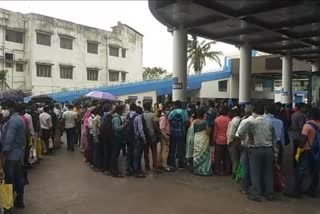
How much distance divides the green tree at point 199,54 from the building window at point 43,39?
14.5m

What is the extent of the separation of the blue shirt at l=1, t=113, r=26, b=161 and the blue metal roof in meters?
23.7

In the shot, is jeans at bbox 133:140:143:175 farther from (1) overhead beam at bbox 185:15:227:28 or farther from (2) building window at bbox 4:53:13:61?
(2) building window at bbox 4:53:13:61

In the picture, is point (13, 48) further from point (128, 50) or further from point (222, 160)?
point (222, 160)

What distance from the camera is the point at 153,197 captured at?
7.55 meters

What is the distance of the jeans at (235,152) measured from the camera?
8933 mm

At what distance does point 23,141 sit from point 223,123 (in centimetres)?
477

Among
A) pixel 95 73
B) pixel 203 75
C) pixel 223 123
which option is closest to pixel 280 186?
pixel 223 123

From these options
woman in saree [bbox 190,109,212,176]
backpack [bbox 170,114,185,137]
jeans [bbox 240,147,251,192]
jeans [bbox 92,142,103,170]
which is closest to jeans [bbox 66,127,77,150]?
jeans [bbox 92,142,103,170]

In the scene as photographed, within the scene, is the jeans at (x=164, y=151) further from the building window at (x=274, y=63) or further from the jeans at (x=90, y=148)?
the building window at (x=274, y=63)

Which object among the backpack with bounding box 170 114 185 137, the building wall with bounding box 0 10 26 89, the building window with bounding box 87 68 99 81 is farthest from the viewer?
the building window with bounding box 87 68 99 81

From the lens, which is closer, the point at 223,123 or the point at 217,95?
the point at 223,123

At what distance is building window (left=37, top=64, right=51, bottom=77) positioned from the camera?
3659 centimetres

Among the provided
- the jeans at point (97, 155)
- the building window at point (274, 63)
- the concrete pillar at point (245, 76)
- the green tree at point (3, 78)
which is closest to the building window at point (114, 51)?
the green tree at point (3, 78)

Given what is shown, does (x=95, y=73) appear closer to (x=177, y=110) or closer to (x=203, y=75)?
(x=203, y=75)
